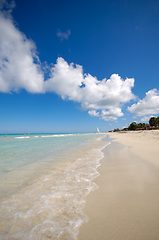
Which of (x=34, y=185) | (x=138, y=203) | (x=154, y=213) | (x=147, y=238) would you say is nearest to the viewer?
(x=147, y=238)

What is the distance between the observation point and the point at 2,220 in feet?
7.33

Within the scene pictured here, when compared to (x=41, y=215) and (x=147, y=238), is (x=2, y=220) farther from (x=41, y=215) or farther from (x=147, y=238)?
(x=147, y=238)

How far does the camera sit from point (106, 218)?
2119mm

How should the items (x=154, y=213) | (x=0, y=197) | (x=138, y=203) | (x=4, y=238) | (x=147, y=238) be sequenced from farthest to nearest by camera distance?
(x=0, y=197) → (x=138, y=203) → (x=154, y=213) → (x=4, y=238) → (x=147, y=238)

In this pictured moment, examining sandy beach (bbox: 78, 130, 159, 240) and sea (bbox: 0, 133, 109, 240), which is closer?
sandy beach (bbox: 78, 130, 159, 240)

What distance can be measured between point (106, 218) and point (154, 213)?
99 cm

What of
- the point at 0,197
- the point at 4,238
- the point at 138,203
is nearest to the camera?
the point at 4,238

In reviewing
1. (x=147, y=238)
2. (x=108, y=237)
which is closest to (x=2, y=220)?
(x=108, y=237)

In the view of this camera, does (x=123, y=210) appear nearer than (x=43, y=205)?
Yes

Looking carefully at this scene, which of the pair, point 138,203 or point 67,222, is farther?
point 138,203

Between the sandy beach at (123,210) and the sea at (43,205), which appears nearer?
the sandy beach at (123,210)

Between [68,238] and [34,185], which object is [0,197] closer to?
[34,185]

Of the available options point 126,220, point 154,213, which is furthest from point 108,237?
point 154,213

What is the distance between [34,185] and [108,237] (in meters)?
2.86
